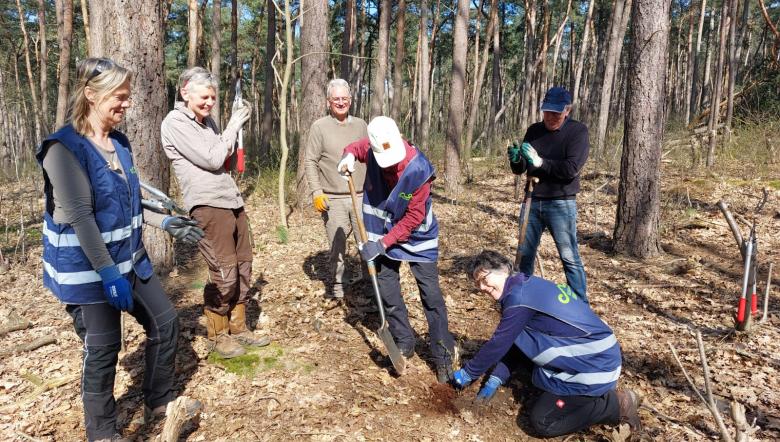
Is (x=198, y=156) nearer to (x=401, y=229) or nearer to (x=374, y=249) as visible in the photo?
(x=374, y=249)

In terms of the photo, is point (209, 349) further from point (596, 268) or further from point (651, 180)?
point (651, 180)

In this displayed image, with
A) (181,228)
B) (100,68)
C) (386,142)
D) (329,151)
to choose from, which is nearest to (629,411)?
(386,142)

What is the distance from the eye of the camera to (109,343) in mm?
2328

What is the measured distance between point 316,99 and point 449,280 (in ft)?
12.3

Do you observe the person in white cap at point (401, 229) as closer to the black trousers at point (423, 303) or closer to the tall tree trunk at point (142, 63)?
the black trousers at point (423, 303)

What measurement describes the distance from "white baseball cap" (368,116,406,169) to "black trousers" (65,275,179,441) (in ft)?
5.20

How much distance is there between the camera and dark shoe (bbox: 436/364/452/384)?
133 inches

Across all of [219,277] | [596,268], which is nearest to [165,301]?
[219,277]

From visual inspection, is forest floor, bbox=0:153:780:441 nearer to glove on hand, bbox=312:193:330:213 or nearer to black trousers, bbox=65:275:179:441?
black trousers, bbox=65:275:179:441

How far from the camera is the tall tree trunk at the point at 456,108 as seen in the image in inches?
381

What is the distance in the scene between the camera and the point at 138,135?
185 inches

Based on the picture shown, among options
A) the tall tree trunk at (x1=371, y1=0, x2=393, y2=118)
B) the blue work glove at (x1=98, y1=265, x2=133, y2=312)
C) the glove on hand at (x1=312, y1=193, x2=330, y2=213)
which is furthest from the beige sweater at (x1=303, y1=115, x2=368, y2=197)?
the tall tree trunk at (x1=371, y1=0, x2=393, y2=118)

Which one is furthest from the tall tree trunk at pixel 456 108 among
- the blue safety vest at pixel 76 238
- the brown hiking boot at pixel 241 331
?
the blue safety vest at pixel 76 238

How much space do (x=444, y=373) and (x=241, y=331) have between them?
1.73 m
